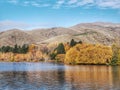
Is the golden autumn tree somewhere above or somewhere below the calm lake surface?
above

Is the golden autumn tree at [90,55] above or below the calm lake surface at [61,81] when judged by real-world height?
above

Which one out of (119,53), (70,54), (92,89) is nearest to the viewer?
(92,89)

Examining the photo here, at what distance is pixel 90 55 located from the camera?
17450 cm

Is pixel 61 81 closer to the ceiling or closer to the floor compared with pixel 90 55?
closer to the floor

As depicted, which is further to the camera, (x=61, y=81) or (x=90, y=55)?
(x=90, y=55)

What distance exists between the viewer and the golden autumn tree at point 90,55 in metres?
169

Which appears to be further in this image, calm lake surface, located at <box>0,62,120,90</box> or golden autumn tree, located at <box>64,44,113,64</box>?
golden autumn tree, located at <box>64,44,113,64</box>

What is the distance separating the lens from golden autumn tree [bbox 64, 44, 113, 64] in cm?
16934

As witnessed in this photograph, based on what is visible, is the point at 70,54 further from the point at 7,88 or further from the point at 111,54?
the point at 7,88

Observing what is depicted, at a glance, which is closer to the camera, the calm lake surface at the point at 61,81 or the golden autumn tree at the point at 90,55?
the calm lake surface at the point at 61,81

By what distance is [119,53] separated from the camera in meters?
166

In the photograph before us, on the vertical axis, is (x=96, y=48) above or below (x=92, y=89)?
above

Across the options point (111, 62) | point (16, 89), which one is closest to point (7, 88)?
point (16, 89)

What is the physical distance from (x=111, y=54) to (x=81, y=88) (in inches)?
4552
